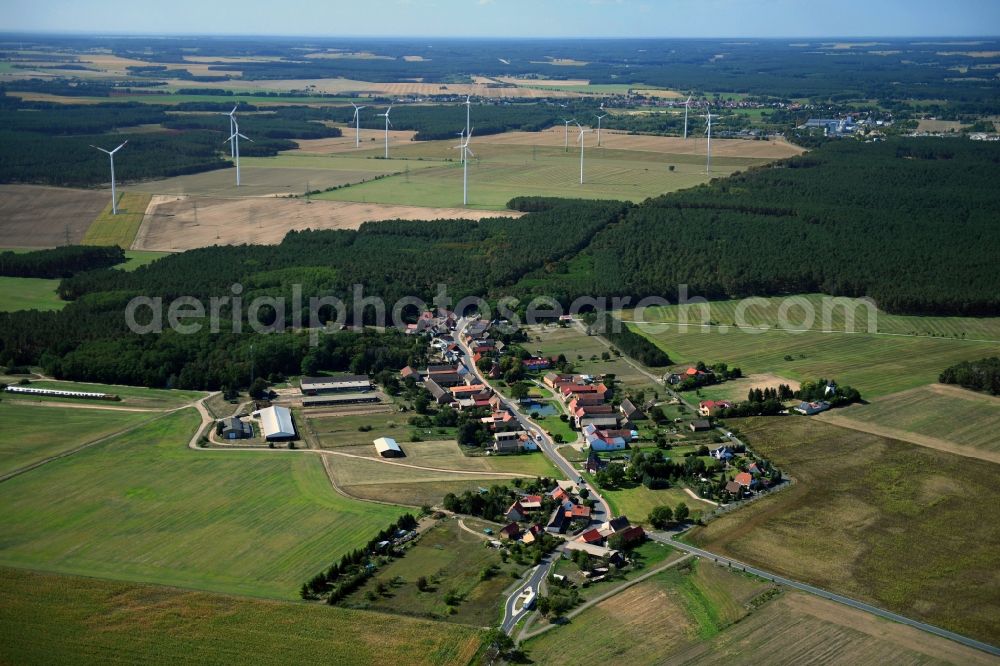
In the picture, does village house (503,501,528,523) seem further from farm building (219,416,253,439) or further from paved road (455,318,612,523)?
farm building (219,416,253,439)

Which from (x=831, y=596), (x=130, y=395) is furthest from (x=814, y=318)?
(x=130, y=395)

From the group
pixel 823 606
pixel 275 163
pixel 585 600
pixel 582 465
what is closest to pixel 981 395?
pixel 582 465

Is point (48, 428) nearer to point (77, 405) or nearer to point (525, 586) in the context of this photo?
point (77, 405)

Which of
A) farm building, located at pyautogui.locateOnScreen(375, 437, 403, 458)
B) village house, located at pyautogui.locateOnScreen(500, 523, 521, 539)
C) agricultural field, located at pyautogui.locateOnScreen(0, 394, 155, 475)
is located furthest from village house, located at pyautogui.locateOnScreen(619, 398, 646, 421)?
agricultural field, located at pyautogui.locateOnScreen(0, 394, 155, 475)

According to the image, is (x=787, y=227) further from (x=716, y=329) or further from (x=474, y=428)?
(x=474, y=428)

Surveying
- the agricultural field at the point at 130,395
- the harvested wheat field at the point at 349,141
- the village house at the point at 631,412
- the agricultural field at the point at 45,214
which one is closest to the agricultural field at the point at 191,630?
the agricultural field at the point at 130,395

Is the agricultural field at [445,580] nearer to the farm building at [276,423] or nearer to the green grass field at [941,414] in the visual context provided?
the farm building at [276,423]
